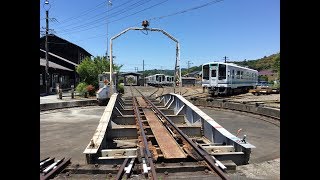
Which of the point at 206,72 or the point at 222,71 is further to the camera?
the point at 206,72

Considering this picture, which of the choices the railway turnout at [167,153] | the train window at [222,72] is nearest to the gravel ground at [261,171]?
the railway turnout at [167,153]

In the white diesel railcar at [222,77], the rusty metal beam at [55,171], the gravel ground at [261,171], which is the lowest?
the gravel ground at [261,171]

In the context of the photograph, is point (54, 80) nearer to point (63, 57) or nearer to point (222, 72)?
point (63, 57)

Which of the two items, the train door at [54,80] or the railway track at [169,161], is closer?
the railway track at [169,161]

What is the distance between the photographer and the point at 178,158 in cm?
633

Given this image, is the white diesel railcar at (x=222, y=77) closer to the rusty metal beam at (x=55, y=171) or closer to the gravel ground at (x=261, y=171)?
the gravel ground at (x=261, y=171)

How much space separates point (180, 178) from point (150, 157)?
101cm

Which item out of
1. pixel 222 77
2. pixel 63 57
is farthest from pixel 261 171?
pixel 63 57

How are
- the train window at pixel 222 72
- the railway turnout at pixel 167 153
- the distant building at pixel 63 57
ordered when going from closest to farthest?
the railway turnout at pixel 167 153
the train window at pixel 222 72
the distant building at pixel 63 57
